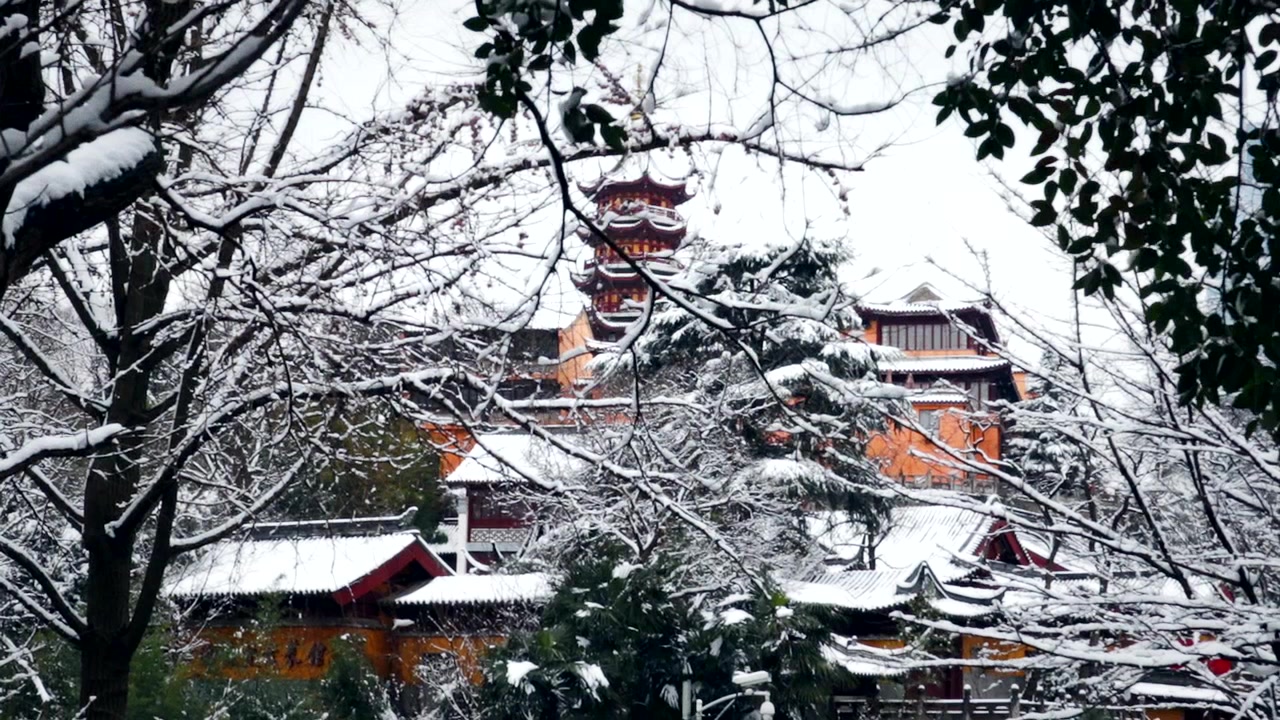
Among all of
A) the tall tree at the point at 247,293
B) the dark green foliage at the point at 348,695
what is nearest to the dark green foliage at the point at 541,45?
the tall tree at the point at 247,293

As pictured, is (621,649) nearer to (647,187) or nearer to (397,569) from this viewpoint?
(647,187)

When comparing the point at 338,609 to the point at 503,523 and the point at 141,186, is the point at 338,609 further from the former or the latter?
the point at 141,186

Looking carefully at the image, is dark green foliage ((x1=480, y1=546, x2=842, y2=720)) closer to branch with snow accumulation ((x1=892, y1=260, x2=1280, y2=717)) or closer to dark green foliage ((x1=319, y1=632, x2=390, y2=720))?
dark green foliage ((x1=319, y1=632, x2=390, y2=720))

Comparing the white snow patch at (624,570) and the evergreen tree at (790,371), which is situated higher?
the evergreen tree at (790,371)

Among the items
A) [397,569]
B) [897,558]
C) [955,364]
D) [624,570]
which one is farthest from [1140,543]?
[955,364]

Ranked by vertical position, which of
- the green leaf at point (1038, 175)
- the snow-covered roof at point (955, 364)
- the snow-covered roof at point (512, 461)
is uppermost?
the snow-covered roof at point (955, 364)

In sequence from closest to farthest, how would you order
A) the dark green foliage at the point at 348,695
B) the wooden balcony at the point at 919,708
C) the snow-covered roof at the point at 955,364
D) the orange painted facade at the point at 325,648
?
the dark green foliage at the point at 348,695
the orange painted facade at the point at 325,648
the wooden balcony at the point at 919,708
the snow-covered roof at the point at 955,364

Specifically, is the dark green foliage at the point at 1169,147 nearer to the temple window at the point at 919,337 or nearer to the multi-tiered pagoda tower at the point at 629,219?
the multi-tiered pagoda tower at the point at 629,219

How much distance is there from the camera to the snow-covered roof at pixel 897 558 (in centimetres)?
1875

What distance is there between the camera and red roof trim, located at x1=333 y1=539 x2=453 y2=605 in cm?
1975

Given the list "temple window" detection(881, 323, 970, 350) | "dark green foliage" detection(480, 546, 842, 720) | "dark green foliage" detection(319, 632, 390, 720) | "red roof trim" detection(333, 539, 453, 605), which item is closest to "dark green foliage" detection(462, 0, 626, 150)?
"dark green foliage" detection(480, 546, 842, 720)

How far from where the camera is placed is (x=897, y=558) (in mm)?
22344

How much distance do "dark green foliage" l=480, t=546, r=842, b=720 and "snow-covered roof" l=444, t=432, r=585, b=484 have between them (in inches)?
40.1

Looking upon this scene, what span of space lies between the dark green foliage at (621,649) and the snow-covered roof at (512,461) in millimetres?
1019
